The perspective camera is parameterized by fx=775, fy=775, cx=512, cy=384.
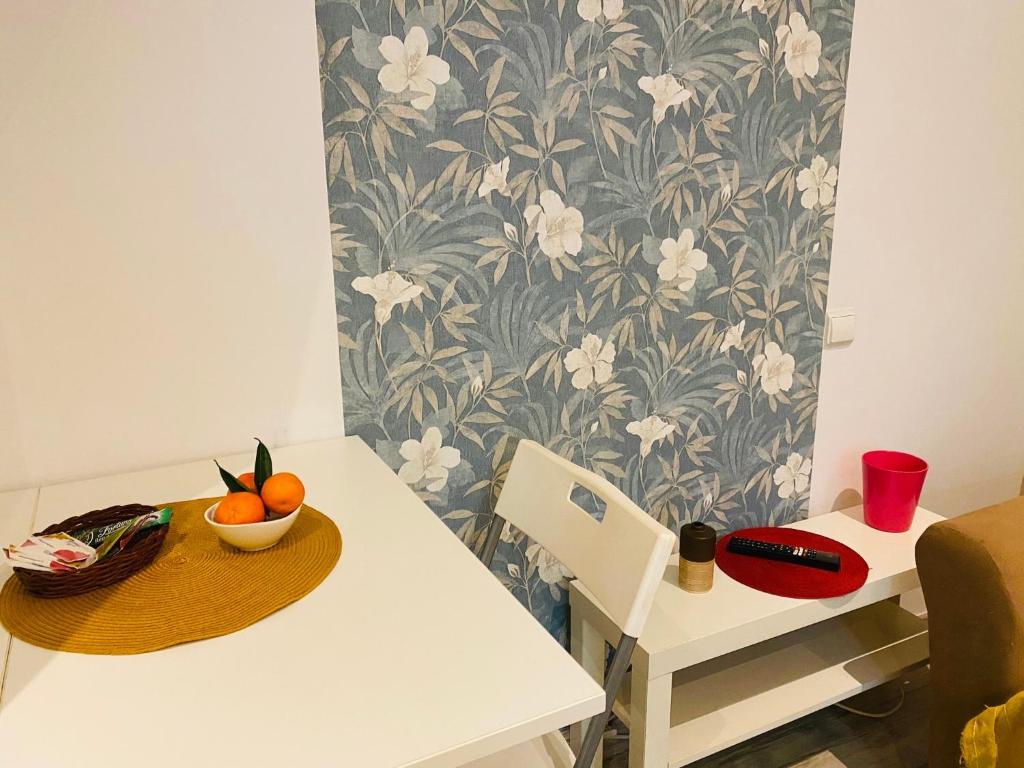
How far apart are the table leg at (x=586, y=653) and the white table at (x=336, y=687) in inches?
29.5

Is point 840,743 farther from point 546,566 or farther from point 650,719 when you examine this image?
point 546,566

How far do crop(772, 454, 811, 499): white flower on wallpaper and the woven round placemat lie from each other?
1.24 meters

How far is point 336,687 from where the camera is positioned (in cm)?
75

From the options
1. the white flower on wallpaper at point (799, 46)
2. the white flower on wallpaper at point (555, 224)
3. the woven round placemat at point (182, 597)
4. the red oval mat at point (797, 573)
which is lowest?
the red oval mat at point (797, 573)

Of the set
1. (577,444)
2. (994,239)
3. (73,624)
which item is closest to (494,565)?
(577,444)

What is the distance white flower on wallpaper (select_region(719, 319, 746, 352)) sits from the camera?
5.69 ft

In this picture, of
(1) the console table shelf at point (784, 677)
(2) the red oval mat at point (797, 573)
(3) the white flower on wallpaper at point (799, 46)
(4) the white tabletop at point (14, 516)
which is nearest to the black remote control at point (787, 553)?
(2) the red oval mat at point (797, 573)

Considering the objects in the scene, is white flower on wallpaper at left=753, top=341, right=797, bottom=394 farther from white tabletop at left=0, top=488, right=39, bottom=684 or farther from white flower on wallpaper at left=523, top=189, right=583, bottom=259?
white tabletop at left=0, top=488, right=39, bottom=684

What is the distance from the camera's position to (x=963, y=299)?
209cm

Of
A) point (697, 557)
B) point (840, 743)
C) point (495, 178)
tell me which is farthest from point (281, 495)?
point (840, 743)

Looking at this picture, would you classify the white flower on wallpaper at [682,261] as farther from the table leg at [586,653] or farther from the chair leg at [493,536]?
the table leg at [586,653]

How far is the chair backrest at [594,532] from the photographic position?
104cm

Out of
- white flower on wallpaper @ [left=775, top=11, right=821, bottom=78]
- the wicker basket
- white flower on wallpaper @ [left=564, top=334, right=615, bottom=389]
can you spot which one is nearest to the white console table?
white flower on wallpaper @ [left=564, top=334, right=615, bottom=389]

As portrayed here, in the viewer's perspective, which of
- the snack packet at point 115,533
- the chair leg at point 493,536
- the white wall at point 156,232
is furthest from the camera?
the chair leg at point 493,536
